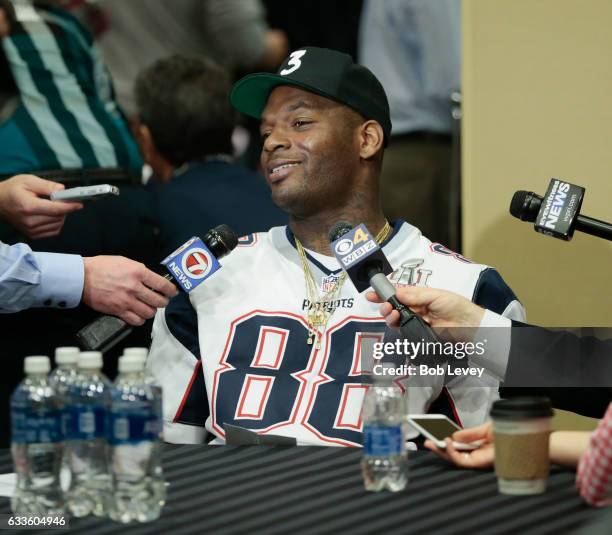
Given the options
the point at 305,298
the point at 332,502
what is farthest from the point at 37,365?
the point at 305,298

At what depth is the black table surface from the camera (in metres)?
1.83

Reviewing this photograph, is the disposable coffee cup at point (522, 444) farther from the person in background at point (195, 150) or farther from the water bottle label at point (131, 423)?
the person in background at point (195, 150)

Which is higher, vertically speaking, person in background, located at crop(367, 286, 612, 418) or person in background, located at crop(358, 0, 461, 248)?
person in background, located at crop(358, 0, 461, 248)

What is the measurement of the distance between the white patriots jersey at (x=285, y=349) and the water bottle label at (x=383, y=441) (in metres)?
0.68

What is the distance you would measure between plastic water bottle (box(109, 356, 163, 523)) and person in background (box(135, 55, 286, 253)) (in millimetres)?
1936

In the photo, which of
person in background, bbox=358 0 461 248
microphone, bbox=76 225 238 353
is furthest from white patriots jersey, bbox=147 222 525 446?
person in background, bbox=358 0 461 248

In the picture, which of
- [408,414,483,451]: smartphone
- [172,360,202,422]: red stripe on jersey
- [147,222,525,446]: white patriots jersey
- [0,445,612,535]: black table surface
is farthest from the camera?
[172,360,202,422]: red stripe on jersey

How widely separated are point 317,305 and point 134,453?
41.8 inches

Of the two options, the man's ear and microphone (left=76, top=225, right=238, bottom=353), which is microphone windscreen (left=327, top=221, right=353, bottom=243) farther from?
the man's ear

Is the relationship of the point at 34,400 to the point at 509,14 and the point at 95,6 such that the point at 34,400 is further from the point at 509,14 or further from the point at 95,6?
the point at 95,6

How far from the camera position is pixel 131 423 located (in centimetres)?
192

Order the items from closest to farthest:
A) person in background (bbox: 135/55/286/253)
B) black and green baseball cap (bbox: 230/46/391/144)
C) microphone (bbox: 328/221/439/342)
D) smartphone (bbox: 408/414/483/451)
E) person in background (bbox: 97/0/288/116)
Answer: smartphone (bbox: 408/414/483/451)
microphone (bbox: 328/221/439/342)
black and green baseball cap (bbox: 230/46/391/144)
person in background (bbox: 135/55/286/253)
person in background (bbox: 97/0/288/116)

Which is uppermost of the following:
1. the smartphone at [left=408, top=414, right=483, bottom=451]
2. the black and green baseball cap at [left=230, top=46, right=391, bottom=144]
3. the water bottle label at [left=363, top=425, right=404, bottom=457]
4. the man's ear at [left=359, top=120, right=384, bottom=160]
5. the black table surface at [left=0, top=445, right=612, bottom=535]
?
the black and green baseball cap at [left=230, top=46, right=391, bottom=144]

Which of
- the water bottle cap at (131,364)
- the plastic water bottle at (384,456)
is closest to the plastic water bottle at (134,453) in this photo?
the water bottle cap at (131,364)
